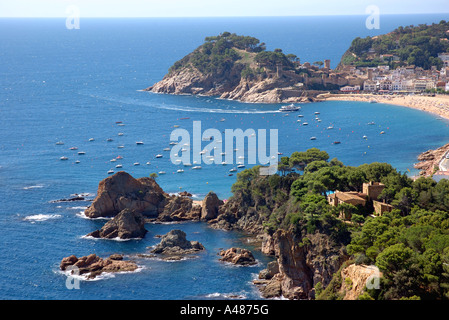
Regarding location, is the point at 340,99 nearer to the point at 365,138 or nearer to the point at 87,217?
the point at 365,138

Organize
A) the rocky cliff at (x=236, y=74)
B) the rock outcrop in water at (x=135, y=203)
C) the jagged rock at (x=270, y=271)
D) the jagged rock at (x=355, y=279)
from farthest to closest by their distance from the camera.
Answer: the rocky cliff at (x=236, y=74), the rock outcrop in water at (x=135, y=203), the jagged rock at (x=270, y=271), the jagged rock at (x=355, y=279)

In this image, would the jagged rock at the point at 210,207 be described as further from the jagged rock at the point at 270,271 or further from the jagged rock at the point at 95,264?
the jagged rock at the point at 270,271

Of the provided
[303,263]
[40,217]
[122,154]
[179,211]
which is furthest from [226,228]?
[122,154]

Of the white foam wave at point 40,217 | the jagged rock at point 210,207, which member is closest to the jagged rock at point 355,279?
the jagged rock at point 210,207

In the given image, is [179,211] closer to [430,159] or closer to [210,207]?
[210,207]

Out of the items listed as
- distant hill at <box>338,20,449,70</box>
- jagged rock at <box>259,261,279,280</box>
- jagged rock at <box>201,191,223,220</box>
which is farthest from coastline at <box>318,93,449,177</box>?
jagged rock at <box>259,261,279,280</box>
